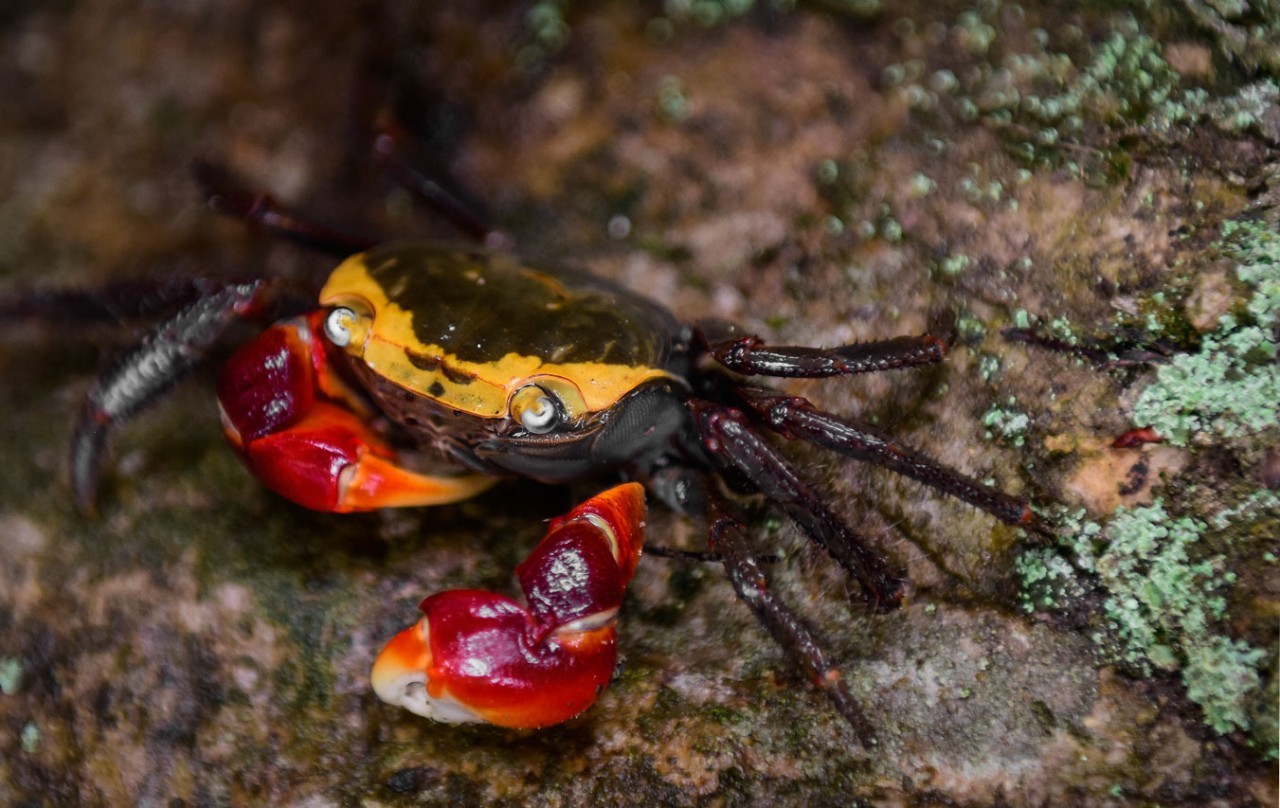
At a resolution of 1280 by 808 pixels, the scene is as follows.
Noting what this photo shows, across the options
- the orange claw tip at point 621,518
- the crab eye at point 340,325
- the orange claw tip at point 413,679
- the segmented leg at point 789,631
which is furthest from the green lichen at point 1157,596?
the crab eye at point 340,325

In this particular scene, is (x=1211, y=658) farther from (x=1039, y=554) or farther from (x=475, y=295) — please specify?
(x=475, y=295)

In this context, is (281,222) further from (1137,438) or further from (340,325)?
(1137,438)

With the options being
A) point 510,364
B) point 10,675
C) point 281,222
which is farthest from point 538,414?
point 10,675

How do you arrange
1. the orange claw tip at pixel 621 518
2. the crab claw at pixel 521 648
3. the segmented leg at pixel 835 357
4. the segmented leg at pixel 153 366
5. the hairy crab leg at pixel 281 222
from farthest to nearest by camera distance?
the hairy crab leg at pixel 281 222 < the segmented leg at pixel 153 366 < the segmented leg at pixel 835 357 < the orange claw tip at pixel 621 518 < the crab claw at pixel 521 648

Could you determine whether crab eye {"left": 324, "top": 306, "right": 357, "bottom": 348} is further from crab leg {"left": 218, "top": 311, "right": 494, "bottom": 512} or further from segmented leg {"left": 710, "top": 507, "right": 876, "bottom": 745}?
segmented leg {"left": 710, "top": 507, "right": 876, "bottom": 745}

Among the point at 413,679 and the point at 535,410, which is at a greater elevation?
the point at 535,410

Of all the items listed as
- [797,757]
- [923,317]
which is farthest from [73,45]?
[797,757]

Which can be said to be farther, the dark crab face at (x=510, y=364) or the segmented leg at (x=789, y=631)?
the dark crab face at (x=510, y=364)

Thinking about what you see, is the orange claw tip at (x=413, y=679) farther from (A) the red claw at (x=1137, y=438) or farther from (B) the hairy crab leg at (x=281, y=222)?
(A) the red claw at (x=1137, y=438)
